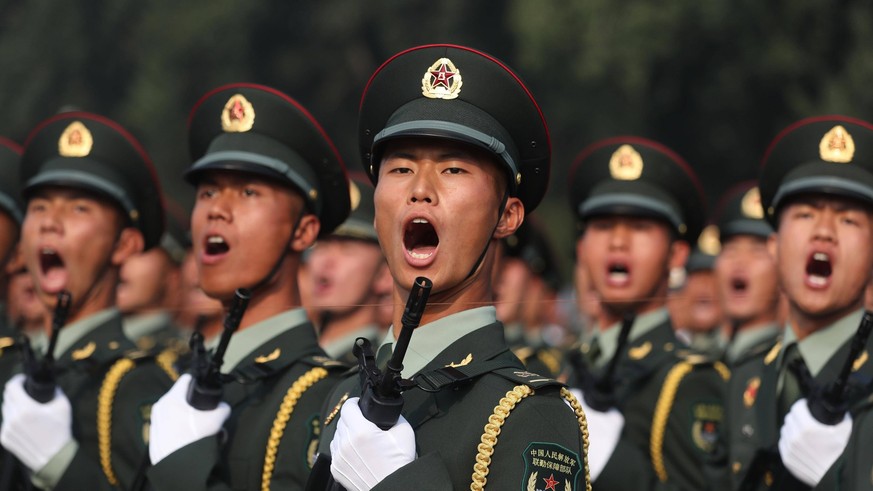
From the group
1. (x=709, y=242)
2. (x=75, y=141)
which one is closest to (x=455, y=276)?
(x=75, y=141)

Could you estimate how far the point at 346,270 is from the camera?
30.1 feet

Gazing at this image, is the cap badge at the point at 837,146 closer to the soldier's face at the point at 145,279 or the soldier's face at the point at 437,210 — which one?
the soldier's face at the point at 437,210

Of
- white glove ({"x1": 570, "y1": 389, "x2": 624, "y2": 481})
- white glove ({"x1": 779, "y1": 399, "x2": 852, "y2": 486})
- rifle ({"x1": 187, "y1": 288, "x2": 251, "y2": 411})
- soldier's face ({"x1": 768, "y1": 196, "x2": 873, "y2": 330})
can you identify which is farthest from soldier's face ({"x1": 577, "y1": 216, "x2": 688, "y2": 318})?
rifle ({"x1": 187, "y1": 288, "x2": 251, "y2": 411})

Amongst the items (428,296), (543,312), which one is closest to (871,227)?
(428,296)

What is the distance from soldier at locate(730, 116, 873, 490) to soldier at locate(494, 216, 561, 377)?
217cm

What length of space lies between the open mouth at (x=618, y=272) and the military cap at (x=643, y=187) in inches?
10.7

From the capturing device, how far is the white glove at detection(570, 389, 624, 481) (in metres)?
6.44

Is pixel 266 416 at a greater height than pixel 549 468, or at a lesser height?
lesser

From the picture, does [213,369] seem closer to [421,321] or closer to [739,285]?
[421,321]

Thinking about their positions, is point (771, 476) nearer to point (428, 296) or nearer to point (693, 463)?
point (693, 463)

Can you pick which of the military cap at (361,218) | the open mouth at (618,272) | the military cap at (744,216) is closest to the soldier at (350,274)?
the military cap at (361,218)

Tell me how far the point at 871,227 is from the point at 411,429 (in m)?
2.64

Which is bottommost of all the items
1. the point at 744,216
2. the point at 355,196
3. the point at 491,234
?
the point at 355,196

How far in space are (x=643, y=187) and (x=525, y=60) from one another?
20523 millimetres
